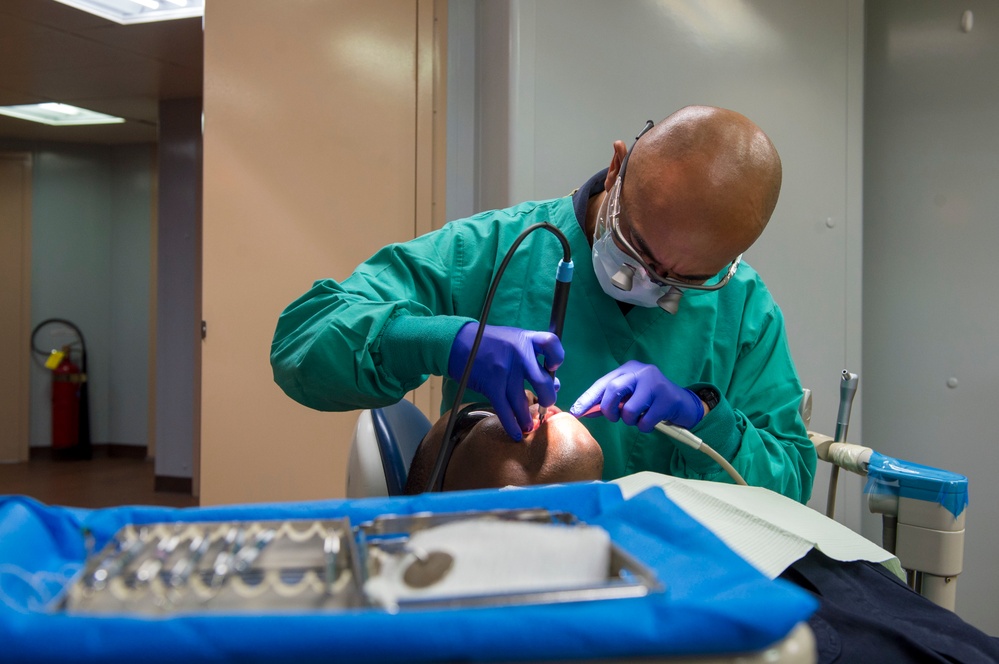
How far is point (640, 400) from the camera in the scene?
1146mm

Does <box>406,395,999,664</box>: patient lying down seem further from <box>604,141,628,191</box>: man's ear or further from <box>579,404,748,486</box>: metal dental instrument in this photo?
<box>604,141,628,191</box>: man's ear

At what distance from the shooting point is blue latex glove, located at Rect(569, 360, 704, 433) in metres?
1.15

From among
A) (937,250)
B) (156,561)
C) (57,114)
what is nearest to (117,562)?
(156,561)

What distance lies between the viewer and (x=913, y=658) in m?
0.73

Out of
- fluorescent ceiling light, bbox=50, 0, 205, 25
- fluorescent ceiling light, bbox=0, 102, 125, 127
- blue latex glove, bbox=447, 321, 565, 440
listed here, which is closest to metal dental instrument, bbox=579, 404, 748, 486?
blue latex glove, bbox=447, 321, 565, 440

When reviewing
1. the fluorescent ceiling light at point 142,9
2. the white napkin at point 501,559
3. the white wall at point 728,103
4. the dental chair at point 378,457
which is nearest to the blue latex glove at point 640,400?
the dental chair at point 378,457

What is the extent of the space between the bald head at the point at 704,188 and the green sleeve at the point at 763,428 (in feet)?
0.81

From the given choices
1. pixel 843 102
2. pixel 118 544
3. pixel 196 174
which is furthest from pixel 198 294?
pixel 118 544

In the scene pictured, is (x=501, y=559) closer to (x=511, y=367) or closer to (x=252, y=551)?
(x=252, y=551)

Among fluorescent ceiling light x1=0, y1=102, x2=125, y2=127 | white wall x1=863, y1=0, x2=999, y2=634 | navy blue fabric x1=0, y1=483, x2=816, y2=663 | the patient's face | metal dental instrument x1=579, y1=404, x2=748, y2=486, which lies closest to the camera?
navy blue fabric x1=0, y1=483, x2=816, y2=663

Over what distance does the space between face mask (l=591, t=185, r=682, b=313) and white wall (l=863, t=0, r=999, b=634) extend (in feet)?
5.25

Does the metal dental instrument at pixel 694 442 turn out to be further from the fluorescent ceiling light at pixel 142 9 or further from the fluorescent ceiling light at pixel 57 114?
the fluorescent ceiling light at pixel 57 114

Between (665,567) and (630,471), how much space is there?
94 cm

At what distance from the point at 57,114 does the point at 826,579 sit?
6085 millimetres
